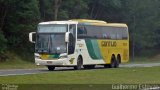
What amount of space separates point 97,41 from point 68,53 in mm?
5077

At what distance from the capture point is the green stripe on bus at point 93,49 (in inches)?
1609

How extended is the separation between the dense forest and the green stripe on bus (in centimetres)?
1734

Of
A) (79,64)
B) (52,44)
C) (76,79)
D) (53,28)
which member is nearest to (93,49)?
(79,64)

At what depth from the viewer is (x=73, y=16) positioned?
75.6m

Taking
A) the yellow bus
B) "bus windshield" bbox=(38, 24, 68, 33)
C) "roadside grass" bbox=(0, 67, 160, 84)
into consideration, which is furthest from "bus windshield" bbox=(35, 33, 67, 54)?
"roadside grass" bbox=(0, 67, 160, 84)

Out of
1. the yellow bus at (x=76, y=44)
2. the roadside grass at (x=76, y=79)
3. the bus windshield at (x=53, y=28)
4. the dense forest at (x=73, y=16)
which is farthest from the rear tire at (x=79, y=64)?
the dense forest at (x=73, y=16)

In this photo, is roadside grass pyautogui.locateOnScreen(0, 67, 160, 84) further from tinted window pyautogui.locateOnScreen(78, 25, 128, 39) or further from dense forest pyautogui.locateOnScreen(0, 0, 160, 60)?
dense forest pyautogui.locateOnScreen(0, 0, 160, 60)

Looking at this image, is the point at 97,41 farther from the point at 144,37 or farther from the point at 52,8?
the point at 144,37

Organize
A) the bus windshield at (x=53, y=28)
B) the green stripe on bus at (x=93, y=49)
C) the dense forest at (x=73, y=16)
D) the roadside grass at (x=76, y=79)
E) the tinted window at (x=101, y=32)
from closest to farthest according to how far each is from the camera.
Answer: the roadside grass at (x=76, y=79), the bus windshield at (x=53, y=28), the tinted window at (x=101, y=32), the green stripe on bus at (x=93, y=49), the dense forest at (x=73, y=16)

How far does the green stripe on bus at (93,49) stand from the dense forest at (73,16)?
56.9ft

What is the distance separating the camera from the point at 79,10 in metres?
75.8

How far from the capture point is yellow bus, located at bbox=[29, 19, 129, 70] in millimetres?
37656

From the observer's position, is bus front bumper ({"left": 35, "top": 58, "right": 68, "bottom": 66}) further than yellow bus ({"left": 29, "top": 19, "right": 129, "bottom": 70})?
No

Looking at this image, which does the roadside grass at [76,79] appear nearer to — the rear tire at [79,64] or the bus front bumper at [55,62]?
the bus front bumper at [55,62]
